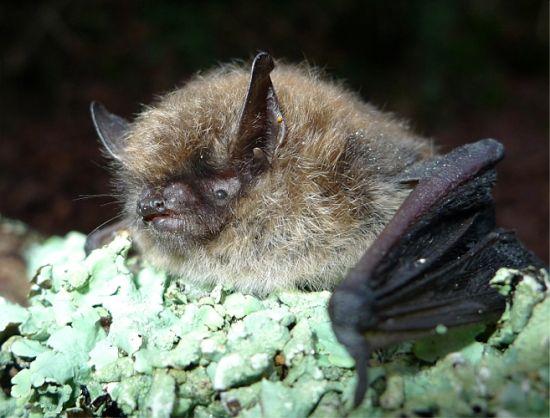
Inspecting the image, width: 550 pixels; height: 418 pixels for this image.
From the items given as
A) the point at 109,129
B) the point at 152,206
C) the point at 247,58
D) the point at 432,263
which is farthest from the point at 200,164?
the point at 247,58

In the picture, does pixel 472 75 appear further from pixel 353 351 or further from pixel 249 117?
pixel 353 351

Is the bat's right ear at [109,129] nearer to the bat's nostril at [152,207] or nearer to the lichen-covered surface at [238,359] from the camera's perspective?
the bat's nostril at [152,207]

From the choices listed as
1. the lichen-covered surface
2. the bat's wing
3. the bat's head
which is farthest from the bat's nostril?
the bat's wing

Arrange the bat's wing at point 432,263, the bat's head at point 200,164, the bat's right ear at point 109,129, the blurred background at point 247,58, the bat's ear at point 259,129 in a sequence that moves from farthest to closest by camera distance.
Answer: the blurred background at point 247,58 < the bat's right ear at point 109,129 < the bat's head at point 200,164 < the bat's ear at point 259,129 < the bat's wing at point 432,263

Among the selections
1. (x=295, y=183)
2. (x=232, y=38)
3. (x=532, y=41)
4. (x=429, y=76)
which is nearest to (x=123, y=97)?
(x=232, y=38)

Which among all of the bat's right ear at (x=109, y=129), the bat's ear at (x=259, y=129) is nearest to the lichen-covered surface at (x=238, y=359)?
the bat's ear at (x=259, y=129)

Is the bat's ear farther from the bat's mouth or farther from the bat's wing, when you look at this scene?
the bat's wing
